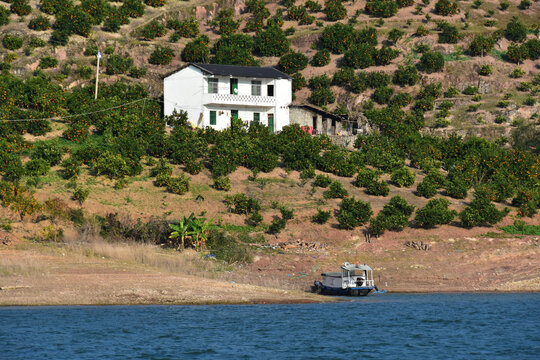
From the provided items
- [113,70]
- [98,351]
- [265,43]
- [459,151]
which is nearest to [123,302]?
[98,351]

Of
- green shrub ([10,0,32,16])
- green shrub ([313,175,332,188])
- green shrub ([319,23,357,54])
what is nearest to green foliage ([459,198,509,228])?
green shrub ([313,175,332,188])

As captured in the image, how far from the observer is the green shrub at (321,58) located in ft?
318

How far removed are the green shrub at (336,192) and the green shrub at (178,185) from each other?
1114 cm

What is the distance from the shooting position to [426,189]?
62656mm

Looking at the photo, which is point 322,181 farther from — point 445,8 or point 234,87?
point 445,8

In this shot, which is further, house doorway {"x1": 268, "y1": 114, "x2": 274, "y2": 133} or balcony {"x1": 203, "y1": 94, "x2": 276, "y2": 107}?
house doorway {"x1": 268, "y1": 114, "x2": 274, "y2": 133}

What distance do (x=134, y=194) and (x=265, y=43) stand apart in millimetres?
47275

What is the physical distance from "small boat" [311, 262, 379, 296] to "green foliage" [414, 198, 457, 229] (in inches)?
535

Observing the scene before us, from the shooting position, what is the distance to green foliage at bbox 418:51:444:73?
307 ft

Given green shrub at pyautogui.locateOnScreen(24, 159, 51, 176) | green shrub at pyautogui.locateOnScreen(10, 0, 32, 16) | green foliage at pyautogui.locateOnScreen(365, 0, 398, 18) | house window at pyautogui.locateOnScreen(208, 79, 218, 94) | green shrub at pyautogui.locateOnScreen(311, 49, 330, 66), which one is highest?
green foliage at pyautogui.locateOnScreen(365, 0, 398, 18)

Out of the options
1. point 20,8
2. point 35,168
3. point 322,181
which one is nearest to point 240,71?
point 322,181

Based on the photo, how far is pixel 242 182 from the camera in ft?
206

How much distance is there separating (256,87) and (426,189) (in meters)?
22.9

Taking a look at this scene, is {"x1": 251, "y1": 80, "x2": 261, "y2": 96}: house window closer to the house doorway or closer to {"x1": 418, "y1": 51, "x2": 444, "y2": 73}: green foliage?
the house doorway
